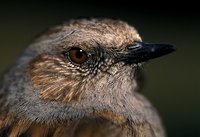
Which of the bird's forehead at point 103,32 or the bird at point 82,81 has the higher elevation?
the bird's forehead at point 103,32


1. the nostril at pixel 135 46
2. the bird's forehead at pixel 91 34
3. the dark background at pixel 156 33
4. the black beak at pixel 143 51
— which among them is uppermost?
the bird's forehead at pixel 91 34

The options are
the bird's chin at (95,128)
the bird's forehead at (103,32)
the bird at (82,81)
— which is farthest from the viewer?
the bird's forehead at (103,32)

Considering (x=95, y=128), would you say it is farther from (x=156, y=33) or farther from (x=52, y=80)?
(x=156, y=33)

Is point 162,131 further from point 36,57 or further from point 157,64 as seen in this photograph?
point 157,64

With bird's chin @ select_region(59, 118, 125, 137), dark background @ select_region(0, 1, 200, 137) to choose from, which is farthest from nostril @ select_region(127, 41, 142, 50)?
dark background @ select_region(0, 1, 200, 137)

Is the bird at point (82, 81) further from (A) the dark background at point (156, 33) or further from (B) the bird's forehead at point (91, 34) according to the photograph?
(A) the dark background at point (156, 33)

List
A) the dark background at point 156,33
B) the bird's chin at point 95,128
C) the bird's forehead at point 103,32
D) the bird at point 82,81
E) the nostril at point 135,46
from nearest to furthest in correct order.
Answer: the bird's chin at point 95,128
the bird at point 82,81
the bird's forehead at point 103,32
the nostril at point 135,46
the dark background at point 156,33

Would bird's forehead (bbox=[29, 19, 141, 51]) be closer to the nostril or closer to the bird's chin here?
the nostril

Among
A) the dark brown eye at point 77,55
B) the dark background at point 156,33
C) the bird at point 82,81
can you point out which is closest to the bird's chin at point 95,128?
the bird at point 82,81
